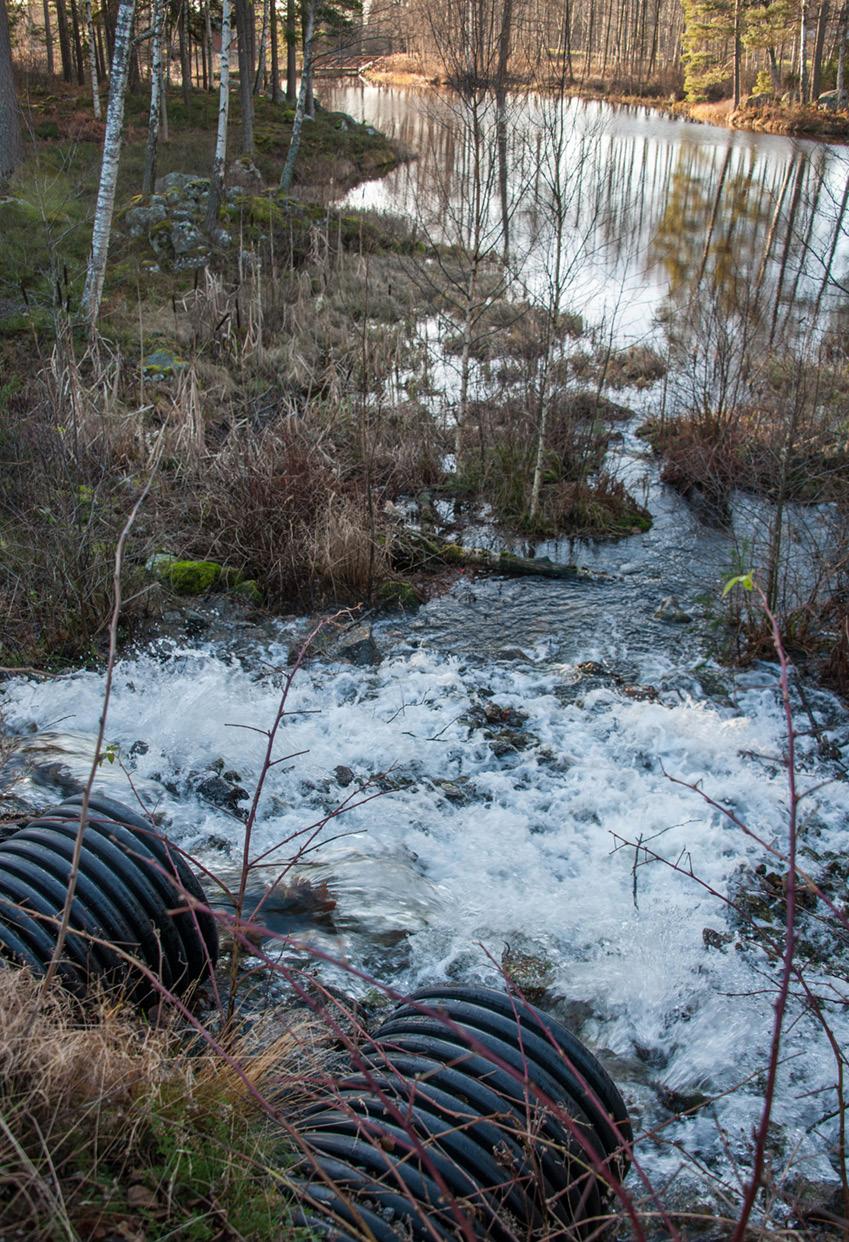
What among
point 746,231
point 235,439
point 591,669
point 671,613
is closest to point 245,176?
point 746,231

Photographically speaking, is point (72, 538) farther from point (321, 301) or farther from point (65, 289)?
point (321, 301)

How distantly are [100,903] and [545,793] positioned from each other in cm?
305

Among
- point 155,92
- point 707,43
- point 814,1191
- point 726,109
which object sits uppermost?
point 707,43

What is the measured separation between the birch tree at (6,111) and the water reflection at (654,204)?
7.58m

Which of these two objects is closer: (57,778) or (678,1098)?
(678,1098)

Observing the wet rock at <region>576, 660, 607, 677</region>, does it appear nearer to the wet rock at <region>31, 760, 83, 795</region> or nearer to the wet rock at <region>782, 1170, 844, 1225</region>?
the wet rock at <region>31, 760, 83, 795</region>

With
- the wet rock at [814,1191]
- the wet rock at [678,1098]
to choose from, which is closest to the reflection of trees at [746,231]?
the wet rock at [678,1098]

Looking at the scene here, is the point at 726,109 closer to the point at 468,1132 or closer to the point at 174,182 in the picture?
the point at 174,182

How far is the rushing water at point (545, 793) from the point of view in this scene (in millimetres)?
4121

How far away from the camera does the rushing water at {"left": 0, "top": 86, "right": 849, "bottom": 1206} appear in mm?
4121

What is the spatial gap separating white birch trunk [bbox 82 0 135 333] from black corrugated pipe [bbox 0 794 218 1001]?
9.12 m

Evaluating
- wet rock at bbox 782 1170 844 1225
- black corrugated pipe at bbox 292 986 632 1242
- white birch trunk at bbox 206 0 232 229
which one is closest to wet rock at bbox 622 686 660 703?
wet rock at bbox 782 1170 844 1225

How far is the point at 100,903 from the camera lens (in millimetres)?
3264

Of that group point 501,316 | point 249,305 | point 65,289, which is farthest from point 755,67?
point 65,289
